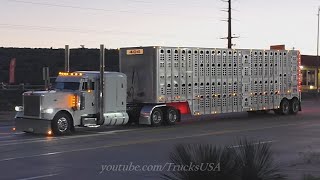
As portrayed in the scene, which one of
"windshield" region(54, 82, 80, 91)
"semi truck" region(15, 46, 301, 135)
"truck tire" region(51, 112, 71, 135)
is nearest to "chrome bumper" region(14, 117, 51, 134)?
"semi truck" region(15, 46, 301, 135)

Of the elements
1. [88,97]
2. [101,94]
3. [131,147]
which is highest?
[101,94]

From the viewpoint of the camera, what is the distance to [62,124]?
69.3 ft

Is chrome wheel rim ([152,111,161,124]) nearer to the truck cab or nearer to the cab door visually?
the truck cab

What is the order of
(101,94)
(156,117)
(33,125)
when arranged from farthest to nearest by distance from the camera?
(156,117), (101,94), (33,125)

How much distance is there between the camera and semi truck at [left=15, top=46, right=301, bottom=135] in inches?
840

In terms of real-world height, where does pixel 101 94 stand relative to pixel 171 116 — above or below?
above

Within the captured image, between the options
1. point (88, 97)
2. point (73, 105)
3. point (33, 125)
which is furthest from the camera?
point (88, 97)

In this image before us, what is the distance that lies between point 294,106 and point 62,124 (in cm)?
1572

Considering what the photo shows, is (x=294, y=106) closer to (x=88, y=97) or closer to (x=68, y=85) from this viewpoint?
(x=88, y=97)

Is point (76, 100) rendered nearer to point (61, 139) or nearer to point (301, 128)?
point (61, 139)

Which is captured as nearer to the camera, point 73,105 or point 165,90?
point 73,105

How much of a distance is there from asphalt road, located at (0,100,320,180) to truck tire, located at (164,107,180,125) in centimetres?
54

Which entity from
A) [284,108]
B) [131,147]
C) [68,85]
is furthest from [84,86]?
[284,108]

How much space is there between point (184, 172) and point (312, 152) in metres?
7.65
